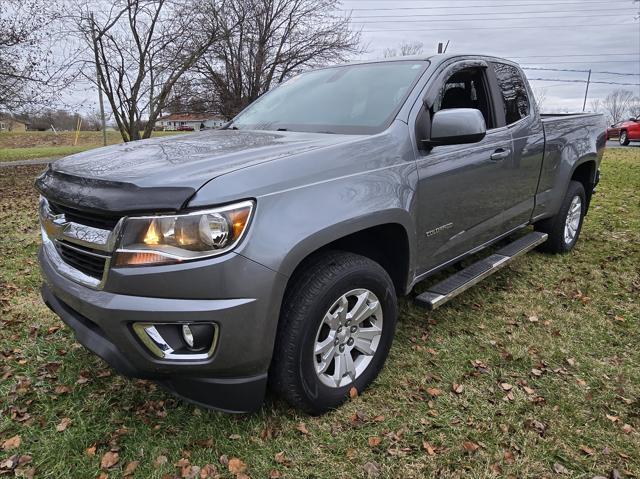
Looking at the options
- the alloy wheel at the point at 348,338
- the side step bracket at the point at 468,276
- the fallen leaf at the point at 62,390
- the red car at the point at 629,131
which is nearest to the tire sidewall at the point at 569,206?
the side step bracket at the point at 468,276

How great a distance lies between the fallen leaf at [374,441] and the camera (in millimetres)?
2303

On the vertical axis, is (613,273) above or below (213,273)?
below

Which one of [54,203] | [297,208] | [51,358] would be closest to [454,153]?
[297,208]

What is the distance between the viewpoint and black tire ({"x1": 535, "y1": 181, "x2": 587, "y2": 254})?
4645 millimetres

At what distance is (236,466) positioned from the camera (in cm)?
218

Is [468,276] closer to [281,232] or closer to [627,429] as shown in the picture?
[627,429]

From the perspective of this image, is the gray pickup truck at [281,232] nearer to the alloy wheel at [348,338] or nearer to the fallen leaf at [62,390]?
the alloy wheel at [348,338]

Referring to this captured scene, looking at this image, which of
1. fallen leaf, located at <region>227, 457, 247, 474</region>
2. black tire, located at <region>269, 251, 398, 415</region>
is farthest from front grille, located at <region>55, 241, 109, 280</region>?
fallen leaf, located at <region>227, 457, 247, 474</region>

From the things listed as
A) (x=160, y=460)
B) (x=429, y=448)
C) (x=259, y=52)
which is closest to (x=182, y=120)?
(x=259, y=52)

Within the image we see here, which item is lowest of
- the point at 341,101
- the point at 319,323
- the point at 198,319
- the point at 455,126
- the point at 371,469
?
the point at 371,469

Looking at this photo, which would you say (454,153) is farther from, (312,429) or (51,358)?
(51,358)

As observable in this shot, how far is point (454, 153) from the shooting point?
9.70 ft

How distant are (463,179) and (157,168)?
1934 millimetres

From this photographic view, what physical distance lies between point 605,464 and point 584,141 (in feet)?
11.5
